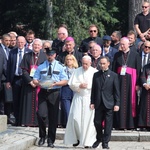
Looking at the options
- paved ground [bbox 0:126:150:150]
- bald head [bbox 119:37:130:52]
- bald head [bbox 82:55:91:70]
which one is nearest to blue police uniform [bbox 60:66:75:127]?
paved ground [bbox 0:126:150:150]

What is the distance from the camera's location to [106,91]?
1473 cm

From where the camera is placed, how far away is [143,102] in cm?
1670

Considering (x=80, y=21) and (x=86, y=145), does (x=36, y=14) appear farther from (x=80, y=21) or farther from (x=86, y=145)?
(x=86, y=145)

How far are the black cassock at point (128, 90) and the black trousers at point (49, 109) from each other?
2.51m

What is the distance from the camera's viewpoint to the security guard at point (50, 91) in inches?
576

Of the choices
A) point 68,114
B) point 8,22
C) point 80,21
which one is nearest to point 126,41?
point 68,114

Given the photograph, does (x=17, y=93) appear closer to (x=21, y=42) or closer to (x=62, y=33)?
(x=21, y=42)

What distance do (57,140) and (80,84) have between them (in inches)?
69.1

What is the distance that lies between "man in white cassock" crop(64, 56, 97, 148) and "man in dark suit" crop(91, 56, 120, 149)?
0.26m

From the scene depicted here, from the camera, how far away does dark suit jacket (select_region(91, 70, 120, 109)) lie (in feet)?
48.1

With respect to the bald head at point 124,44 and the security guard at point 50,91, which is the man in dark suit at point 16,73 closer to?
the bald head at point 124,44

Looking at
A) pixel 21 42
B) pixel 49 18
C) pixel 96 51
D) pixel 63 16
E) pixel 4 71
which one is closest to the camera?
pixel 96 51

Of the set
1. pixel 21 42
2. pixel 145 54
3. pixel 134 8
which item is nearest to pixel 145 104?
pixel 145 54

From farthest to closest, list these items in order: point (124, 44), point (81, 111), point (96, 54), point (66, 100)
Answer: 1. point (124, 44)
2. point (66, 100)
3. point (96, 54)
4. point (81, 111)
